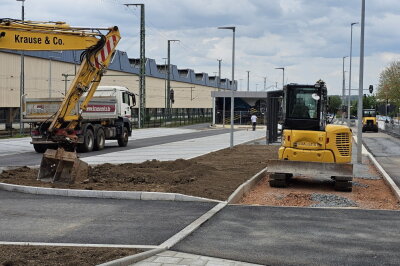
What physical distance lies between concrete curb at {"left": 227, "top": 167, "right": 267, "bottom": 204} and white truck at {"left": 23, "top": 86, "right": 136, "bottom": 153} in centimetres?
893

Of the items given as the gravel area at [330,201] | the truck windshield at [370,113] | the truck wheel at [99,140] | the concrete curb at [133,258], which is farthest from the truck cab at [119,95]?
the truck windshield at [370,113]

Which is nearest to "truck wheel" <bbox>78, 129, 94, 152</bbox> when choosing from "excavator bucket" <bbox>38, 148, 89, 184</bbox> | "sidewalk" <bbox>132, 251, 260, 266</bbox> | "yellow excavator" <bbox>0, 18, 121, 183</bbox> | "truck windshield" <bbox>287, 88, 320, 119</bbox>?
"yellow excavator" <bbox>0, 18, 121, 183</bbox>

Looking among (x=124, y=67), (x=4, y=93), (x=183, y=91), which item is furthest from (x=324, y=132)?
(x=183, y=91)

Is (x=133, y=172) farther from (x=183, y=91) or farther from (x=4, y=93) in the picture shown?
(x=183, y=91)

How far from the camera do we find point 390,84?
68.8 meters

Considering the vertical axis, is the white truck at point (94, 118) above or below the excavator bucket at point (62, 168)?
above

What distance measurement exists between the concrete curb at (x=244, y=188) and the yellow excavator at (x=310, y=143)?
58 centimetres

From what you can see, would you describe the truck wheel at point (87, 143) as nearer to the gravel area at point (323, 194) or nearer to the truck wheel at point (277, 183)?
the gravel area at point (323, 194)

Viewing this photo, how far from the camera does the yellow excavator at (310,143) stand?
1406 centimetres

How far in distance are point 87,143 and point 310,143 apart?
13.6 meters

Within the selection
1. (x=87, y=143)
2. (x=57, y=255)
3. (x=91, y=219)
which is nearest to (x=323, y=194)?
(x=91, y=219)

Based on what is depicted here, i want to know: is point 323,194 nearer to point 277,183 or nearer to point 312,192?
point 312,192

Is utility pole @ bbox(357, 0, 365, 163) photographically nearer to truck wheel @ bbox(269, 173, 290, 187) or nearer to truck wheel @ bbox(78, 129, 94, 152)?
truck wheel @ bbox(269, 173, 290, 187)

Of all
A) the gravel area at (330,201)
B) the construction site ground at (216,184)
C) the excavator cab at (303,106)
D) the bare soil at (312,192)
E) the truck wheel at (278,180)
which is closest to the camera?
the gravel area at (330,201)
